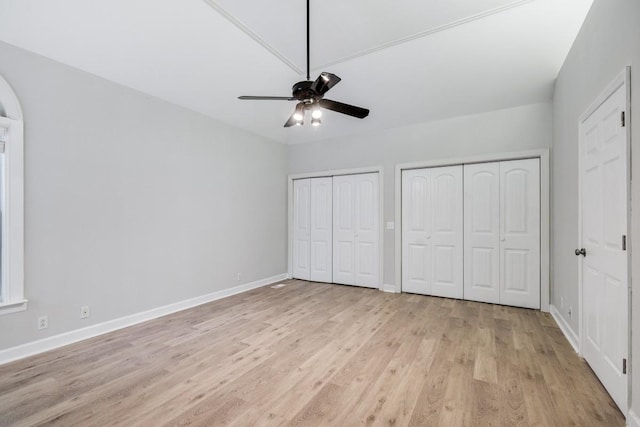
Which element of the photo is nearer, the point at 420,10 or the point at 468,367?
the point at 468,367

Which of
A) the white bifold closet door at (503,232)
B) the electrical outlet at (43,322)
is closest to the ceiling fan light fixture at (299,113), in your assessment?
the white bifold closet door at (503,232)

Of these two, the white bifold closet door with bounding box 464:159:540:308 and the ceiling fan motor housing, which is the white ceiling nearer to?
the ceiling fan motor housing

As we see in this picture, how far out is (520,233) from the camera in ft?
12.6

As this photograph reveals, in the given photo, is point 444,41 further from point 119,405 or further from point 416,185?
point 119,405

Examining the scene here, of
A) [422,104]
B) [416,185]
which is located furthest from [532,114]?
[416,185]

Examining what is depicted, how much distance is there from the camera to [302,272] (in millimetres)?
5668

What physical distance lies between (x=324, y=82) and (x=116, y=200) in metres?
2.73

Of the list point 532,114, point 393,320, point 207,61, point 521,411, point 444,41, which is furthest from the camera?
point 532,114

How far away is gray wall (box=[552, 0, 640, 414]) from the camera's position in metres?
1.56

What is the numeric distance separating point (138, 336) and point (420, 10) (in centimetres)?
431

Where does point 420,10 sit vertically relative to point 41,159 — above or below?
above

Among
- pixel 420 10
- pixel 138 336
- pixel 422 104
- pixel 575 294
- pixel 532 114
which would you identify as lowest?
pixel 138 336

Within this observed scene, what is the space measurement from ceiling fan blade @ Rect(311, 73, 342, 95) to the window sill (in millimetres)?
3229

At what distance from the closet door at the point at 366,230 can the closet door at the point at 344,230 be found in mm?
83
